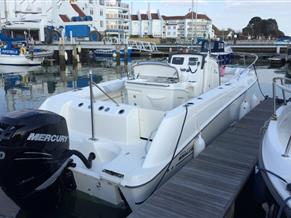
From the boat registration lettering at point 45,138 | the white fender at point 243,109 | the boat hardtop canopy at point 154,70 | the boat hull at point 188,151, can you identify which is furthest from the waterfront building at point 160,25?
the boat registration lettering at point 45,138

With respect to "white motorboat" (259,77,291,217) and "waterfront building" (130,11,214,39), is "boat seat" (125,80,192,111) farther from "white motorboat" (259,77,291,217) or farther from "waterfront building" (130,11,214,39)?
"waterfront building" (130,11,214,39)

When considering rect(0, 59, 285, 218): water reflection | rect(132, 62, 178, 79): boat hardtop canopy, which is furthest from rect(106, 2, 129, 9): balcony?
rect(132, 62, 178, 79): boat hardtop canopy

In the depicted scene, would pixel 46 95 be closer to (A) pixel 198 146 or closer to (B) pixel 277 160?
(A) pixel 198 146

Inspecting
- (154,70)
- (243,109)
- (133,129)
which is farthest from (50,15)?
(133,129)

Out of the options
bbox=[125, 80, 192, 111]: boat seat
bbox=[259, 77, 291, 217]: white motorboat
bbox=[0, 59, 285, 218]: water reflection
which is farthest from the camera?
bbox=[125, 80, 192, 111]: boat seat

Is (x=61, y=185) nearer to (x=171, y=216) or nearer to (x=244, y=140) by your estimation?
(x=171, y=216)

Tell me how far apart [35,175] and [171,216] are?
1.53 metres

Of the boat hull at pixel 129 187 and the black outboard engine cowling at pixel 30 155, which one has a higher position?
the black outboard engine cowling at pixel 30 155

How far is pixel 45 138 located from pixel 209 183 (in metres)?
2.03

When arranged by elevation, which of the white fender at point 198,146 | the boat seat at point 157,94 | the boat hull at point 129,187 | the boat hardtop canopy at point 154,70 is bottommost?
the boat hull at point 129,187

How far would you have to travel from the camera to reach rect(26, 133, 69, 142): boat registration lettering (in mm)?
3176

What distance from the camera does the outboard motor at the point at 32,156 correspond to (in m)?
3.07

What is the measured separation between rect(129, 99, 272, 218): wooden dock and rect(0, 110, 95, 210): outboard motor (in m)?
1.06

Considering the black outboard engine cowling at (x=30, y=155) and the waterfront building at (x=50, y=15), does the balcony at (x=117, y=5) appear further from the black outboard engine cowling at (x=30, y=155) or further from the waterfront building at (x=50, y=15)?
the black outboard engine cowling at (x=30, y=155)
